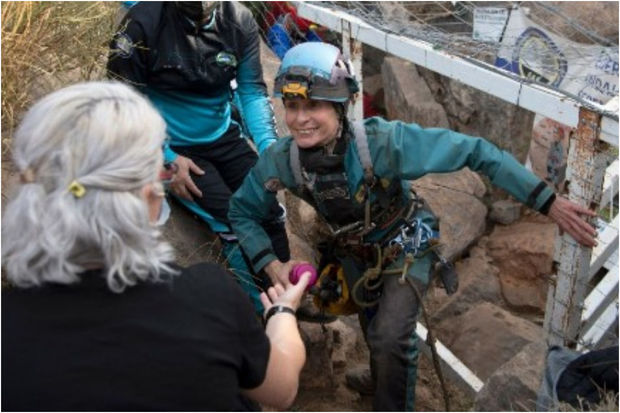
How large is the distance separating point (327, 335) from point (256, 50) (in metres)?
1.84

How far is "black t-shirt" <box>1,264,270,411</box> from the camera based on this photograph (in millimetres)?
1835

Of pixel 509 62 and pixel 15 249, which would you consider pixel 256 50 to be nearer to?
pixel 509 62

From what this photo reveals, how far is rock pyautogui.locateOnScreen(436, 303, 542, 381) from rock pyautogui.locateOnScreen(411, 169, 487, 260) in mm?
858

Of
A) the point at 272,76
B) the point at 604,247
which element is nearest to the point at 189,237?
the point at 604,247

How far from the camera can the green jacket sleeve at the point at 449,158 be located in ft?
11.1

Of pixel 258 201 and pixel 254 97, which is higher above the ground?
pixel 254 97

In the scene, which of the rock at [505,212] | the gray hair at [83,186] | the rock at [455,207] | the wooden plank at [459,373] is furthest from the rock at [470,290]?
the gray hair at [83,186]

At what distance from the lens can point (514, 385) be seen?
167 inches

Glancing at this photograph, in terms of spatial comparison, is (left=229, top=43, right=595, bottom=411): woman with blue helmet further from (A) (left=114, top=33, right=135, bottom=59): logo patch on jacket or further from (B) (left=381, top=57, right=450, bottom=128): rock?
(B) (left=381, top=57, right=450, bottom=128): rock

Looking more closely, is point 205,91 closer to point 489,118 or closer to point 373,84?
point 489,118

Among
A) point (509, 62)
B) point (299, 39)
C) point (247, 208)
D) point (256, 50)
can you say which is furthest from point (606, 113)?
point (299, 39)

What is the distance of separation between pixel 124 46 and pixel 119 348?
2.58 meters

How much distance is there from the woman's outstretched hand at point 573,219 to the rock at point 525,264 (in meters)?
3.35

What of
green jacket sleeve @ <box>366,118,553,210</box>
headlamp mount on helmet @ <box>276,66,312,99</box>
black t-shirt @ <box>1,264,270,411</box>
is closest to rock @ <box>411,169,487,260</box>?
green jacket sleeve @ <box>366,118,553,210</box>
